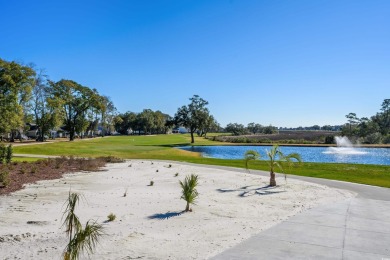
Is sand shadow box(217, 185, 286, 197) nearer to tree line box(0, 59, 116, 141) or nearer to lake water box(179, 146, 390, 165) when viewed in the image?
lake water box(179, 146, 390, 165)

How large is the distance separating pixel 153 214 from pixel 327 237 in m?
5.54

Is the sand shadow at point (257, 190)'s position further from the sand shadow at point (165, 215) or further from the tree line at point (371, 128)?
the tree line at point (371, 128)

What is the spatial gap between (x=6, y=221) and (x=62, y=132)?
11059cm

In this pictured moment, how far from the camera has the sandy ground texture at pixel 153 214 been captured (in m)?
7.45

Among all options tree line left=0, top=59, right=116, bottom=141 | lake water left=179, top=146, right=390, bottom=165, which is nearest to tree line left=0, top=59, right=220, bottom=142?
tree line left=0, top=59, right=116, bottom=141

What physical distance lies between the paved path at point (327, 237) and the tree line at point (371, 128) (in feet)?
232

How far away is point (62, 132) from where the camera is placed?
112188 millimetres

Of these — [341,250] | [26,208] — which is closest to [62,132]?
Result: [26,208]

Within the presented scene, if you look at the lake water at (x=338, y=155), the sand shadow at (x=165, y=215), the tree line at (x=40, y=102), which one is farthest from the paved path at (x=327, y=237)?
the tree line at (x=40, y=102)

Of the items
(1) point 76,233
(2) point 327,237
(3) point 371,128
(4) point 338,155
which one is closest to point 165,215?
(2) point 327,237

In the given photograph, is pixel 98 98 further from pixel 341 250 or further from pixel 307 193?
pixel 341 250

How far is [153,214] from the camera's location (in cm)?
1075

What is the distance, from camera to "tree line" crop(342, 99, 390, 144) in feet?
240

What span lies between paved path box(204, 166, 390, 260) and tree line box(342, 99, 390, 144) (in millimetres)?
70693
